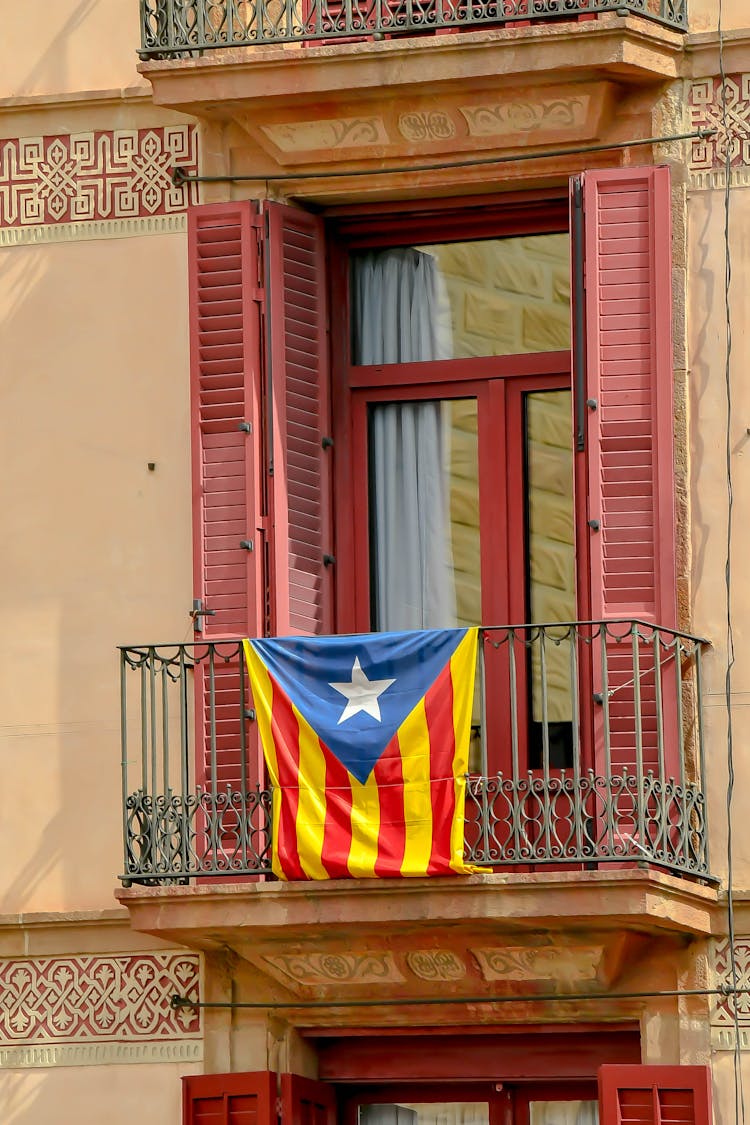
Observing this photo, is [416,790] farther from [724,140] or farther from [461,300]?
[724,140]

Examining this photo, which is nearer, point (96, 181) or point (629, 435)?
point (629, 435)

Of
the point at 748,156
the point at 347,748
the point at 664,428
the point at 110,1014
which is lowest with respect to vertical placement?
the point at 110,1014

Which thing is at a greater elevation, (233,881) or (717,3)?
(717,3)

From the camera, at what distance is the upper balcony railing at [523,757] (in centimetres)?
1750

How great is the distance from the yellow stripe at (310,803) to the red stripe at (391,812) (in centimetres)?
28

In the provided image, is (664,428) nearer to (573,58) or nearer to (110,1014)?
(573,58)

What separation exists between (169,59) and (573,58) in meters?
2.04

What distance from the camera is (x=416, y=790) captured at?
17.5m

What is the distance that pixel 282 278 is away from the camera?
18.6 m

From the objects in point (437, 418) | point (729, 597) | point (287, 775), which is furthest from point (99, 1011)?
point (729, 597)

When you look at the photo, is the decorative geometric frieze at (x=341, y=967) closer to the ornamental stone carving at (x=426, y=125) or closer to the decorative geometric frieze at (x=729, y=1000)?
the decorative geometric frieze at (x=729, y=1000)

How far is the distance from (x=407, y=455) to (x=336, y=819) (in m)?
2.20

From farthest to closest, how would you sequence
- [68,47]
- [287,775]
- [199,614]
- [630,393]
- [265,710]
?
[68,47] → [199,614] → [630,393] → [265,710] → [287,775]

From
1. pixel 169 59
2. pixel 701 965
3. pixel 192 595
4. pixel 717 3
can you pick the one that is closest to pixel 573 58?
pixel 717 3
